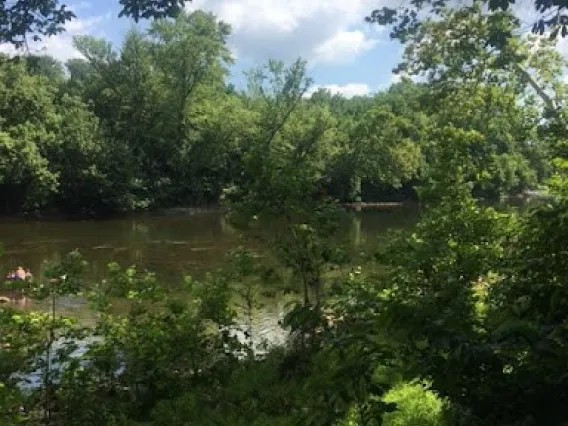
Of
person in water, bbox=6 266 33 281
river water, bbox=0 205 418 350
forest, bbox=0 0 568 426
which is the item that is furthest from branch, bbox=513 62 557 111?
person in water, bbox=6 266 33 281

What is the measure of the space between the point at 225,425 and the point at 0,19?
4046 mm

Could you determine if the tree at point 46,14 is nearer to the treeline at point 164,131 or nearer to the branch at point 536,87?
the branch at point 536,87

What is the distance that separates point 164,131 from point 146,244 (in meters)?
24.7

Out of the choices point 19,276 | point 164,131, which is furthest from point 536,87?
point 164,131

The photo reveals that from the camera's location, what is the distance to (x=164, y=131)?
50594mm

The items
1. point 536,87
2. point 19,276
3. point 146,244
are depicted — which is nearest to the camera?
point 19,276

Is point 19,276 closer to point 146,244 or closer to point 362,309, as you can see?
point 362,309

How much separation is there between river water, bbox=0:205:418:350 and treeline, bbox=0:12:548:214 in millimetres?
3778

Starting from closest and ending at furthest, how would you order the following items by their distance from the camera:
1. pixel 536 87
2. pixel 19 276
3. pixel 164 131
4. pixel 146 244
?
pixel 19 276 → pixel 536 87 → pixel 146 244 → pixel 164 131

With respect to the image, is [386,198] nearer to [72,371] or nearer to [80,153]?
[80,153]

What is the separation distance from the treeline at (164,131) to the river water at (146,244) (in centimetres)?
378

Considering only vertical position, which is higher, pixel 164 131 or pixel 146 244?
pixel 164 131

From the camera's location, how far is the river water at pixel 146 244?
13.6 metres

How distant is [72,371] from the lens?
6.38 meters
